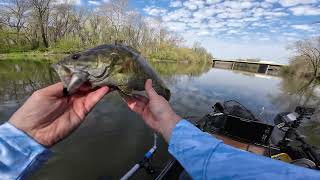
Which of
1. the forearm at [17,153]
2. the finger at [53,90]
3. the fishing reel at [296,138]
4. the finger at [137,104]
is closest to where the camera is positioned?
→ the forearm at [17,153]

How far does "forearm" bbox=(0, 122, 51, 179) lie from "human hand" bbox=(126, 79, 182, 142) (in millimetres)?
979

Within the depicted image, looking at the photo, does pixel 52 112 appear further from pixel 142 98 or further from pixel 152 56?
pixel 152 56

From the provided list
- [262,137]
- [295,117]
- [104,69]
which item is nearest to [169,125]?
[104,69]

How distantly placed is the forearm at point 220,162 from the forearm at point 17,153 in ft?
3.81

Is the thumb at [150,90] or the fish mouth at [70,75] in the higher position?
the fish mouth at [70,75]

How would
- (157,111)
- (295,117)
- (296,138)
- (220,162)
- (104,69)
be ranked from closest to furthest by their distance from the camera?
(220,162), (104,69), (157,111), (295,117), (296,138)

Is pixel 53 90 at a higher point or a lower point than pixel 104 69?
lower

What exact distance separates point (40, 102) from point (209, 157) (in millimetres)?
1651

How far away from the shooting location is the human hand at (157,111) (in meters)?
2.11

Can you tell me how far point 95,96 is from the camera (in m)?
2.54

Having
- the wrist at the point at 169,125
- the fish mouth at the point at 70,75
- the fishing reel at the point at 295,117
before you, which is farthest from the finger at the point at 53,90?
the fishing reel at the point at 295,117

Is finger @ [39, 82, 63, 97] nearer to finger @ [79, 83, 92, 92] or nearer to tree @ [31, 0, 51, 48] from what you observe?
finger @ [79, 83, 92, 92]

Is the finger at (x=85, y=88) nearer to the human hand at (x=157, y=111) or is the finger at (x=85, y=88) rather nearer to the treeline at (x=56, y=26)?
the human hand at (x=157, y=111)

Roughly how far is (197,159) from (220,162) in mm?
164
